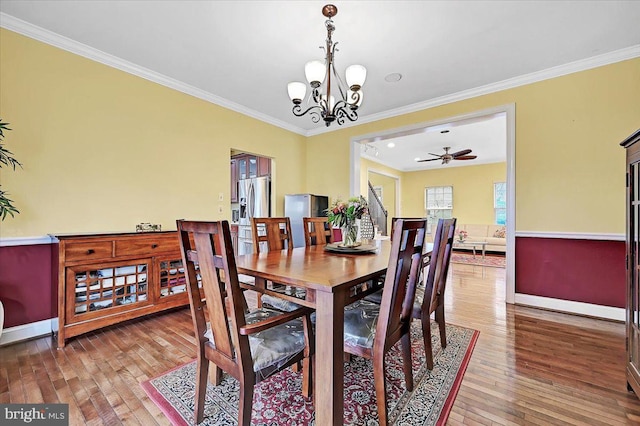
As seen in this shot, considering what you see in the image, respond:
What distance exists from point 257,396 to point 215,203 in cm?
269

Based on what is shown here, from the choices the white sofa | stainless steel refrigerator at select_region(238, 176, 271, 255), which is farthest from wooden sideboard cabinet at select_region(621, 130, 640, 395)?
the white sofa

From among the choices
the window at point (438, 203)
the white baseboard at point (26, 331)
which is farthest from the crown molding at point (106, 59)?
the window at point (438, 203)

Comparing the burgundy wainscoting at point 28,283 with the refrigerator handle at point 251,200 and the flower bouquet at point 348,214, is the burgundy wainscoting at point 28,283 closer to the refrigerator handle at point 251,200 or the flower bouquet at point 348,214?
the flower bouquet at point 348,214

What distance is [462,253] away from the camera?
739 cm

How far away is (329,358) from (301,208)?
344cm

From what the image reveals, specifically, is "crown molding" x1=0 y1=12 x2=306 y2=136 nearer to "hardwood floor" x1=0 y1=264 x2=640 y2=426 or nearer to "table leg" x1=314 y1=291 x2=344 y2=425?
"hardwood floor" x1=0 y1=264 x2=640 y2=426

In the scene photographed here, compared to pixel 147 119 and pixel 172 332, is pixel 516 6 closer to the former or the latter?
pixel 147 119

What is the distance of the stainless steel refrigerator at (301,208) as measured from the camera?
4492 millimetres

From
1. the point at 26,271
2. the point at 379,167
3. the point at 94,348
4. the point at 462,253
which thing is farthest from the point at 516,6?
the point at 462,253

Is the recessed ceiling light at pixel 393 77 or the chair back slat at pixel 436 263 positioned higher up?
the recessed ceiling light at pixel 393 77

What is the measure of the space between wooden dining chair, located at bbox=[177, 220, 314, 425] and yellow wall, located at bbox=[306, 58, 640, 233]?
320 centimetres

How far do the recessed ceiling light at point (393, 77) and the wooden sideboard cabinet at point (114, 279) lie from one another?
299 cm

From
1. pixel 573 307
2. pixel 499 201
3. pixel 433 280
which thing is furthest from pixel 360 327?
pixel 499 201

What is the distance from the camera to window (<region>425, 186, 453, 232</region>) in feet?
28.4
